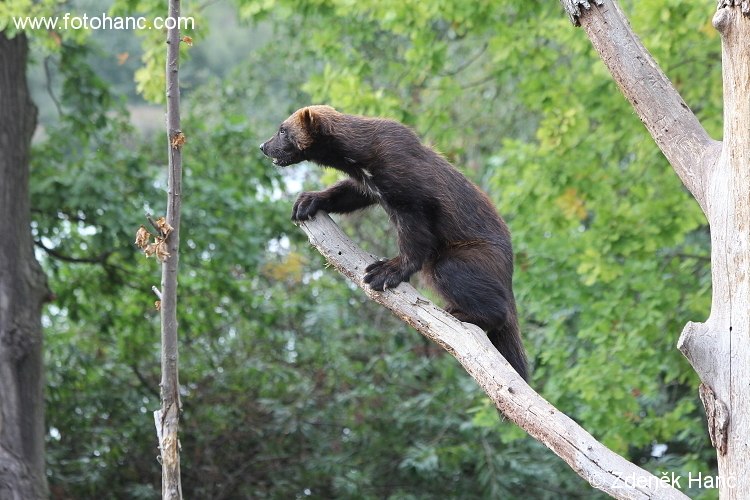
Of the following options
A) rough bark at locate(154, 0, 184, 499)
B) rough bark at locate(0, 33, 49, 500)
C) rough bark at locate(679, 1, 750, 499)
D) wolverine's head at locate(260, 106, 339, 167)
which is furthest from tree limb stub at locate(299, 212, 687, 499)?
rough bark at locate(0, 33, 49, 500)

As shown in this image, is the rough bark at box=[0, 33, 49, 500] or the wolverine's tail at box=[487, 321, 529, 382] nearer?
the wolverine's tail at box=[487, 321, 529, 382]

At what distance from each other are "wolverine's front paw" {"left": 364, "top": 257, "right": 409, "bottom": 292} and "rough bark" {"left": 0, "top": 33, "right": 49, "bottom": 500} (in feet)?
13.2

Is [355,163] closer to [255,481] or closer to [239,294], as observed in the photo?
[239,294]

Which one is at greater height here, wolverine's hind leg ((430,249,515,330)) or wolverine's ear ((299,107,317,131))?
wolverine's ear ((299,107,317,131))

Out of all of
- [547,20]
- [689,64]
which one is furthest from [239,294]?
[689,64]

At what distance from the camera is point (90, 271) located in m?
8.98

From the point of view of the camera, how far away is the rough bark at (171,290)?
3527mm

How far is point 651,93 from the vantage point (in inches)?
145

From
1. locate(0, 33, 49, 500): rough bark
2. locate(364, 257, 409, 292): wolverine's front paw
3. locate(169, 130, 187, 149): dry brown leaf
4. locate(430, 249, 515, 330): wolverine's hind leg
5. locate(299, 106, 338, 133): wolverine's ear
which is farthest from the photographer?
locate(0, 33, 49, 500): rough bark

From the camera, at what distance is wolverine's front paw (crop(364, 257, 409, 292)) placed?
414cm

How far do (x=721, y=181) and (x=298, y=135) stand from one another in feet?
6.78

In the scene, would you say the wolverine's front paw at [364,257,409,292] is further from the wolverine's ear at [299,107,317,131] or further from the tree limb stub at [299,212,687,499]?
the wolverine's ear at [299,107,317,131]

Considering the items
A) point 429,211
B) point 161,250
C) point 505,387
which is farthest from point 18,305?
point 505,387

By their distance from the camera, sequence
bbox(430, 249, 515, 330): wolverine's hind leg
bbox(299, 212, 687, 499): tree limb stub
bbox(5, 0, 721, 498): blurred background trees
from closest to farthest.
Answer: bbox(299, 212, 687, 499): tree limb stub < bbox(430, 249, 515, 330): wolverine's hind leg < bbox(5, 0, 721, 498): blurred background trees
